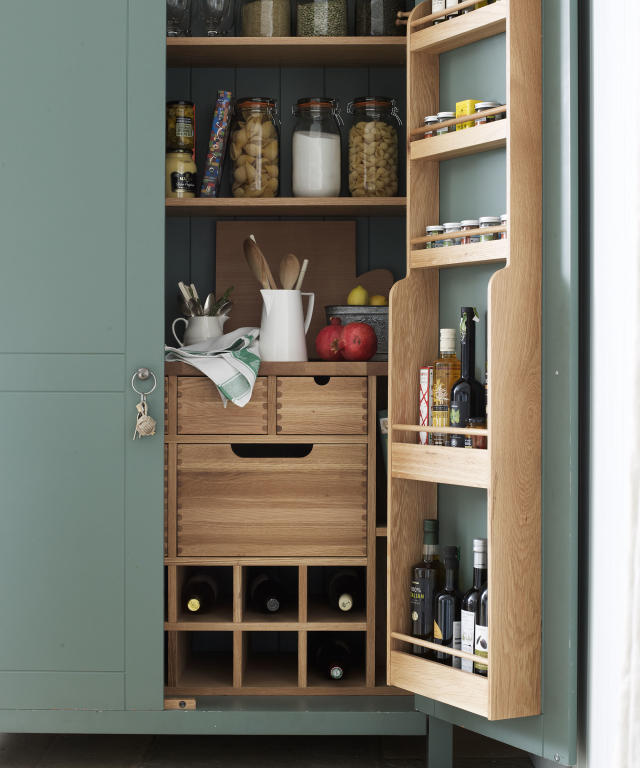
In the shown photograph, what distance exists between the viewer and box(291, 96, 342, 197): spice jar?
8.11 ft

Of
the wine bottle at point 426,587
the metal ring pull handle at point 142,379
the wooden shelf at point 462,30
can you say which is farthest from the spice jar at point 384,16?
the wine bottle at point 426,587

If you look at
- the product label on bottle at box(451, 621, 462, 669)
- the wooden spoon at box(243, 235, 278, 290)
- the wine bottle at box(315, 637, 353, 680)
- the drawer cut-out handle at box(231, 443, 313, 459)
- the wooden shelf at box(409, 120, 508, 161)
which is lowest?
the wine bottle at box(315, 637, 353, 680)

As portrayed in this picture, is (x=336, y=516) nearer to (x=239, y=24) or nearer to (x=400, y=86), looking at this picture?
(x=400, y=86)

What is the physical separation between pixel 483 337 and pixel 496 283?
22 centimetres

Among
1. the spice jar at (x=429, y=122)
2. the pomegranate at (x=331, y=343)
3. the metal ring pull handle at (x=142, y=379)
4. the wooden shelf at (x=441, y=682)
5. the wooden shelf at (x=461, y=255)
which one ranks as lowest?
the wooden shelf at (x=441, y=682)

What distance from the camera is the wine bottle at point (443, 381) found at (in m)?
2.03

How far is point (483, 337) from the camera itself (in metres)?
2.07

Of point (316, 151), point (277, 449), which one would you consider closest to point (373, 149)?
point (316, 151)

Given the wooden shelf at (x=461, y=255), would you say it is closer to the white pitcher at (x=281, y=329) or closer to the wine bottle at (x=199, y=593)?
the white pitcher at (x=281, y=329)

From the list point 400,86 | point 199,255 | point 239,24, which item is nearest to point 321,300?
point 199,255

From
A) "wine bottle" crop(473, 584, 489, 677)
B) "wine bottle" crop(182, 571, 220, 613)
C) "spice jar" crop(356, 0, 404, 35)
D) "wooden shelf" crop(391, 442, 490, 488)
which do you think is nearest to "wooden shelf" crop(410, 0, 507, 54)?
"spice jar" crop(356, 0, 404, 35)

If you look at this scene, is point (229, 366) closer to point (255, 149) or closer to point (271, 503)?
point (271, 503)

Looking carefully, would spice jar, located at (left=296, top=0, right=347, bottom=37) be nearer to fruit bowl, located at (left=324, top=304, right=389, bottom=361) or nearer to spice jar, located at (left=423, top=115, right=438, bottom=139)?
spice jar, located at (left=423, top=115, right=438, bottom=139)

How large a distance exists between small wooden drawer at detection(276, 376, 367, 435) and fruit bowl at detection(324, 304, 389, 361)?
21 cm
